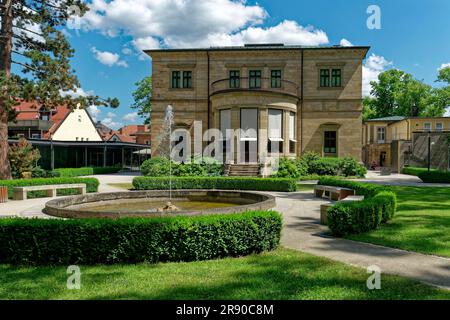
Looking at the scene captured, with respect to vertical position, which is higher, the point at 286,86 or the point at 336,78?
the point at 336,78

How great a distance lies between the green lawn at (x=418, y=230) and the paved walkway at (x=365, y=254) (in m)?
0.50

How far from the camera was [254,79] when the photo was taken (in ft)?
109

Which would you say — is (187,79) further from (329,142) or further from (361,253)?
(361,253)

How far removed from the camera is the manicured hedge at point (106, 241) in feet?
22.1

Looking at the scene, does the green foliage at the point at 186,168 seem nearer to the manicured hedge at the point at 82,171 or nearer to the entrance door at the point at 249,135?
the entrance door at the point at 249,135

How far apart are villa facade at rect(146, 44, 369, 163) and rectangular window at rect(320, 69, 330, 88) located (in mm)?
90

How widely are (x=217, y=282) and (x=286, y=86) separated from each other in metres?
29.1

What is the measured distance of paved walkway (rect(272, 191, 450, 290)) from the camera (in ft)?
19.7

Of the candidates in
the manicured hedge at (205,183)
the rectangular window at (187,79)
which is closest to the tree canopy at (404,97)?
the rectangular window at (187,79)

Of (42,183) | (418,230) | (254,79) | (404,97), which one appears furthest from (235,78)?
(404,97)

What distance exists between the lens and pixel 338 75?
32.6 m

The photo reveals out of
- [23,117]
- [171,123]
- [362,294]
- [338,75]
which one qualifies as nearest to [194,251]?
[362,294]

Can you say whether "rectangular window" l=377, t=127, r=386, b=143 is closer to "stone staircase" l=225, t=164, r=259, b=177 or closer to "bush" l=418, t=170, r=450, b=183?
"bush" l=418, t=170, r=450, b=183
